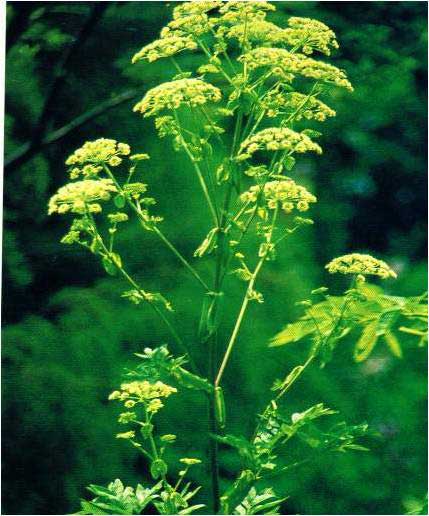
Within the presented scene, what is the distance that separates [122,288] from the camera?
2.30m

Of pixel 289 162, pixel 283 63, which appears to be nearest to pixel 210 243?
pixel 289 162

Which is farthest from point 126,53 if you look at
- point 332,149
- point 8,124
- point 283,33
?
point 283,33

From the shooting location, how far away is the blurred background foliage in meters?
2.16

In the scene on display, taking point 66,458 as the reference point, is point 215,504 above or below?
above

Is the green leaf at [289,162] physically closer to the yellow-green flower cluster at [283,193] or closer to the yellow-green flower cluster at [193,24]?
the yellow-green flower cluster at [283,193]

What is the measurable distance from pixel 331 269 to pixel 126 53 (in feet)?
3.95

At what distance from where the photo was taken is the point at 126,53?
91.4 inches

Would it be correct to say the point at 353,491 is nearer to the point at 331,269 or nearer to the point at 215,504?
the point at 215,504

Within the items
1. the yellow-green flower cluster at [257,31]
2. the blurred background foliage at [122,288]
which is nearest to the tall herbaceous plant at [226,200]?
the yellow-green flower cluster at [257,31]

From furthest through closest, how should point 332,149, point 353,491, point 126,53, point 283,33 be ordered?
point 332,149 → point 126,53 → point 353,491 → point 283,33

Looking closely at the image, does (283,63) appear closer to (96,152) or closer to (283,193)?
(283,193)

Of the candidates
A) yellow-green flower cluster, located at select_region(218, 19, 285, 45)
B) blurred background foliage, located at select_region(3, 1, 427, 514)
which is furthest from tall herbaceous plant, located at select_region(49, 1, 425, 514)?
blurred background foliage, located at select_region(3, 1, 427, 514)

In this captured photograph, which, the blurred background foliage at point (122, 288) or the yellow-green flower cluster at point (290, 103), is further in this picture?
the blurred background foliage at point (122, 288)

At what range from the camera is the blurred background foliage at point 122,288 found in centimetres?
216
